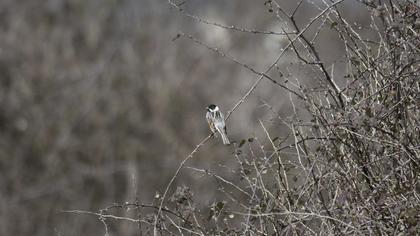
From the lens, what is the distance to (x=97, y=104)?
16.2 m

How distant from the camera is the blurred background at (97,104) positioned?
613 inches

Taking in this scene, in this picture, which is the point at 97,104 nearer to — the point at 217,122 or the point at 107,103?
the point at 107,103

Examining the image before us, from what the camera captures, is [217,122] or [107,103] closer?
[217,122]

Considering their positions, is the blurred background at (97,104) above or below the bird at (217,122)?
above

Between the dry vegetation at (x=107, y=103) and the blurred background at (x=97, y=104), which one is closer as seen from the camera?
the dry vegetation at (x=107, y=103)

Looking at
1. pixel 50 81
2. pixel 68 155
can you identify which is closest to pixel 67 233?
pixel 68 155

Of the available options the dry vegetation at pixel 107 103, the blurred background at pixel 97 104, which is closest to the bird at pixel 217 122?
the dry vegetation at pixel 107 103

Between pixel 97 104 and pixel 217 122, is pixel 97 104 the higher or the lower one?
the higher one

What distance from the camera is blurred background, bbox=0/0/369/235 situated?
15562mm

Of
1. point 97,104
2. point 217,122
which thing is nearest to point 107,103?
point 97,104

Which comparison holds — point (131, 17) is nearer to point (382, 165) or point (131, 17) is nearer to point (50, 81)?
point (50, 81)

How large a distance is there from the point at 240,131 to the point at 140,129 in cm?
192

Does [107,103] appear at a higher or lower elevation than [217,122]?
higher

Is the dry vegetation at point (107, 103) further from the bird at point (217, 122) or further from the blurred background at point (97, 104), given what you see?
the bird at point (217, 122)
